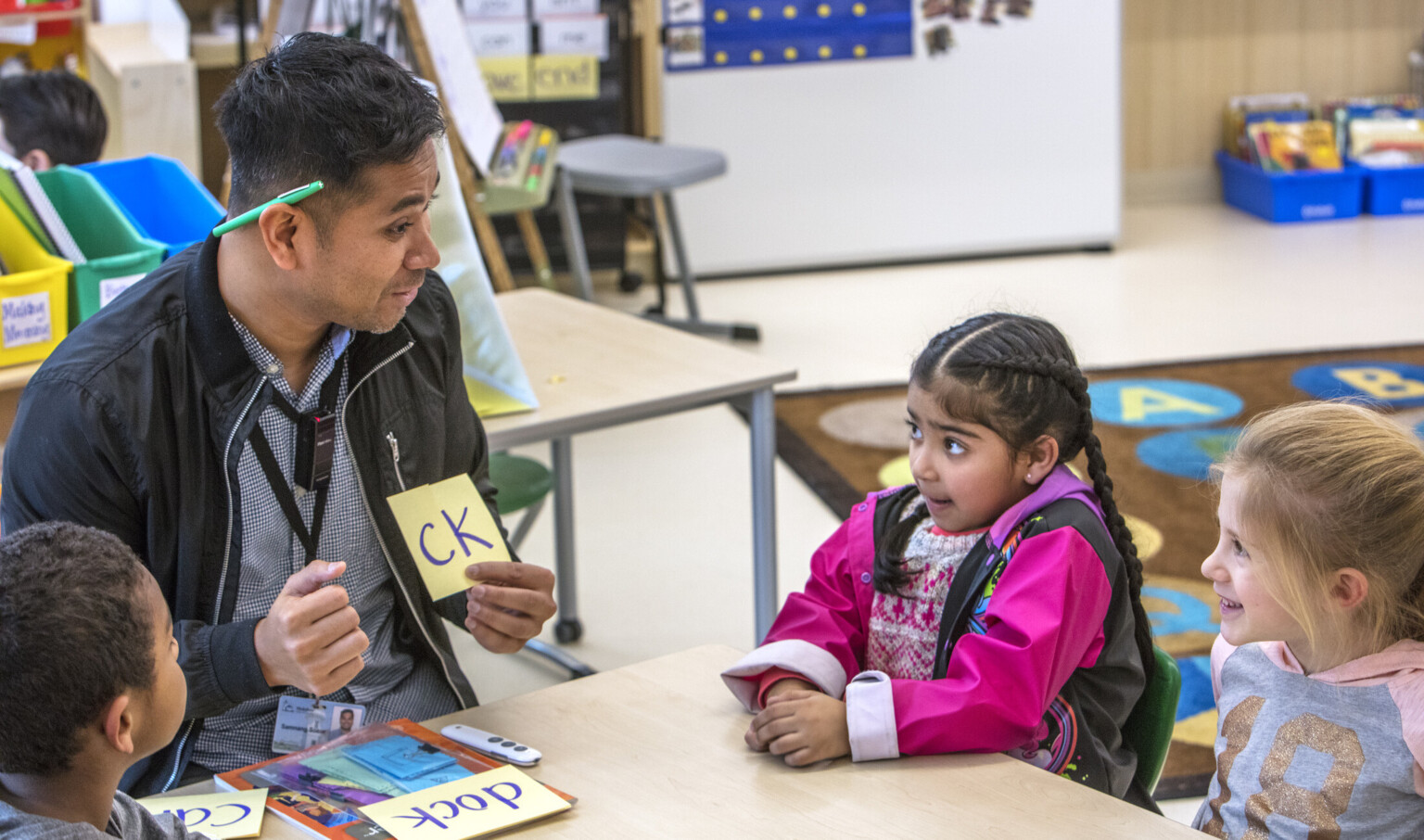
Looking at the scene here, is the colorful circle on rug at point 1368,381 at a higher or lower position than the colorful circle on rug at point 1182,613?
higher

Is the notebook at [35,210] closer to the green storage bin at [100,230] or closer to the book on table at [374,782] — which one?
the green storage bin at [100,230]

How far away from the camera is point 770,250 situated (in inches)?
223

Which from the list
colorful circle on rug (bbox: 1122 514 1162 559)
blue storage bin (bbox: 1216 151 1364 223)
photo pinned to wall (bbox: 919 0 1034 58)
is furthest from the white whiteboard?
colorful circle on rug (bbox: 1122 514 1162 559)

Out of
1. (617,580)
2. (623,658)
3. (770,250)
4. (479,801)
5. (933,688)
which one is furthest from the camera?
(770,250)

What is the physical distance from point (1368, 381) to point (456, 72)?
8.56 ft

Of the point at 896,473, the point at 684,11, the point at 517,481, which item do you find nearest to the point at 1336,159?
the point at 684,11

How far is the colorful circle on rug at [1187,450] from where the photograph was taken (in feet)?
11.3

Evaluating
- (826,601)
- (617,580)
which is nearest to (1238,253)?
(617,580)

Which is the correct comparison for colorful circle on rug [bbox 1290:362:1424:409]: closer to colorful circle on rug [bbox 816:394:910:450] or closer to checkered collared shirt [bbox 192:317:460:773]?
colorful circle on rug [bbox 816:394:910:450]

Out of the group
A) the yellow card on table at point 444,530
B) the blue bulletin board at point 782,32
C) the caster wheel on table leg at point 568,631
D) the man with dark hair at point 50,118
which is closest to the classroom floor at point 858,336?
the caster wheel on table leg at point 568,631

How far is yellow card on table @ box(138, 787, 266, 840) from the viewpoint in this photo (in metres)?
1.10

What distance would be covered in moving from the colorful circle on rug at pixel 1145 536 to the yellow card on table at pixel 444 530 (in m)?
1.90

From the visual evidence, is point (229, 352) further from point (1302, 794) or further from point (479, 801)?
point (1302, 794)

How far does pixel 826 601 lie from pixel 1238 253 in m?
4.67
